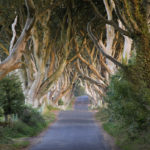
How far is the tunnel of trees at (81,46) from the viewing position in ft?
33.2

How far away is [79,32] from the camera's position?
2767cm

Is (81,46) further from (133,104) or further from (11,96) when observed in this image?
(133,104)

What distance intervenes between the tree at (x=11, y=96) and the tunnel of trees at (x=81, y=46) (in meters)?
0.19

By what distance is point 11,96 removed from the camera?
16656 mm

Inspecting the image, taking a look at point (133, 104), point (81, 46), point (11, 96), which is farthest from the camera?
point (81, 46)

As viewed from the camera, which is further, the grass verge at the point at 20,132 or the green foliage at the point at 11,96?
the green foliage at the point at 11,96

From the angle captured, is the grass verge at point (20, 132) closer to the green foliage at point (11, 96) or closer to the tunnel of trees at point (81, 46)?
the green foliage at point (11, 96)

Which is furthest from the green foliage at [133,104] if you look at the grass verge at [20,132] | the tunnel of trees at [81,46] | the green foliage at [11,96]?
the green foliage at [11,96]

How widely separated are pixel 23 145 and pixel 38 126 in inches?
263

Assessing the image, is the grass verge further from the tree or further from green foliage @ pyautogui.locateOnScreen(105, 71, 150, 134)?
green foliage @ pyautogui.locateOnScreen(105, 71, 150, 134)

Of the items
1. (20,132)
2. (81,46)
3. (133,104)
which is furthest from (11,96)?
(81,46)

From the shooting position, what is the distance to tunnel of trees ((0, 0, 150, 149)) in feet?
33.2

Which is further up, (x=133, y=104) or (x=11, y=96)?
(x=11, y=96)

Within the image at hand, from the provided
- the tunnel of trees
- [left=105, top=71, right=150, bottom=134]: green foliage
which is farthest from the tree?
[left=105, top=71, right=150, bottom=134]: green foliage
